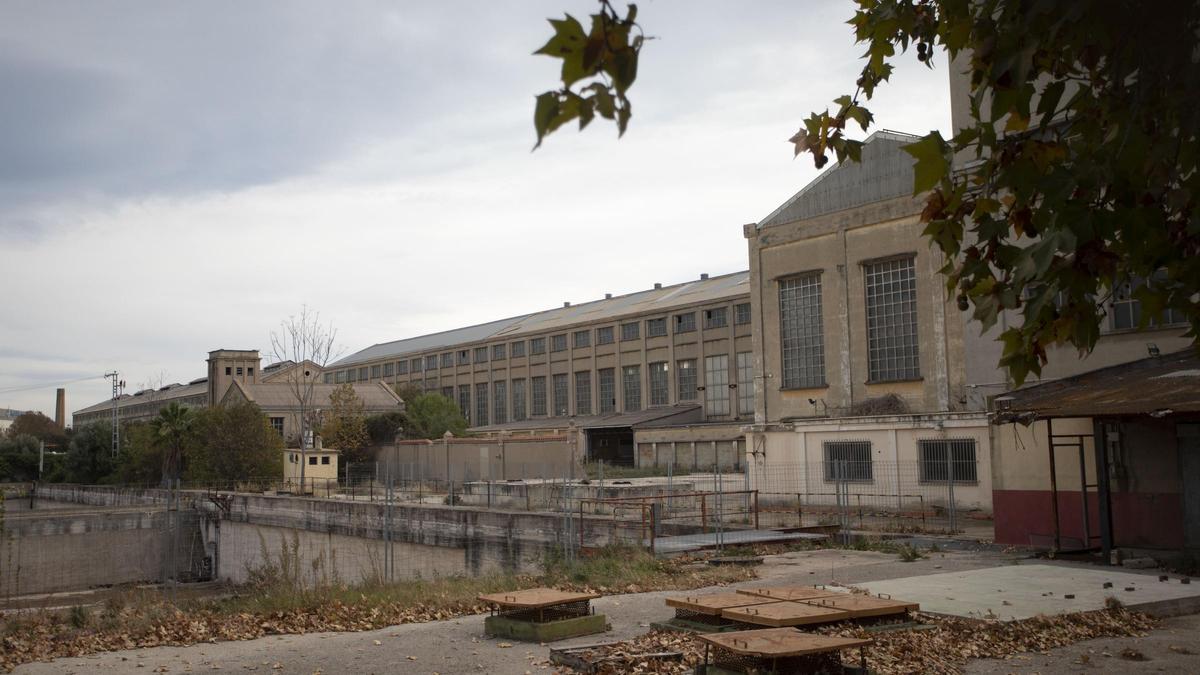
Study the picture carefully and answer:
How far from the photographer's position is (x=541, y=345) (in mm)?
80188

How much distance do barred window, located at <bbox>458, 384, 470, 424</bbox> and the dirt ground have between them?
75.3 meters

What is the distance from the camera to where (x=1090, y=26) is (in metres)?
4.55

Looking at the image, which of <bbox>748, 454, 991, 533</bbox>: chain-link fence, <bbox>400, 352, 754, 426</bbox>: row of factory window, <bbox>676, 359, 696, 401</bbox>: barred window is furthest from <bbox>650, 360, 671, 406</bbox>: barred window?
<bbox>748, 454, 991, 533</bbox>: chain-link fence

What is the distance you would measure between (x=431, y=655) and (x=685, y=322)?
58.4 m

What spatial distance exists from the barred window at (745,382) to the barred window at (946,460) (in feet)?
90.5

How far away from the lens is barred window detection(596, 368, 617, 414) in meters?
73.7

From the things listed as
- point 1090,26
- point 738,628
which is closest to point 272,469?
point 738,628

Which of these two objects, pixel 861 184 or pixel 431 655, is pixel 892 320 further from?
pixel 431 655

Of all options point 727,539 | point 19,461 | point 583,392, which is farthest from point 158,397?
point 727,539

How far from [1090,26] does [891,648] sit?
6.63 m

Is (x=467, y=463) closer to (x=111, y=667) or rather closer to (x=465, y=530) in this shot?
(x=465, y=530)

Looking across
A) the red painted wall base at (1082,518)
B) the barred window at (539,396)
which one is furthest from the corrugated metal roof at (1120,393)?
the barred window at (539,396)

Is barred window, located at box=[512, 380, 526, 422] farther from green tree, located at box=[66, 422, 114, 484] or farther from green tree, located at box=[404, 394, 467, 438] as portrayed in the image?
green tree, located at box=[66, 422, 114, 484]

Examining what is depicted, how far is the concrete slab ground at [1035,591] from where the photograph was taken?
38.9 feet
